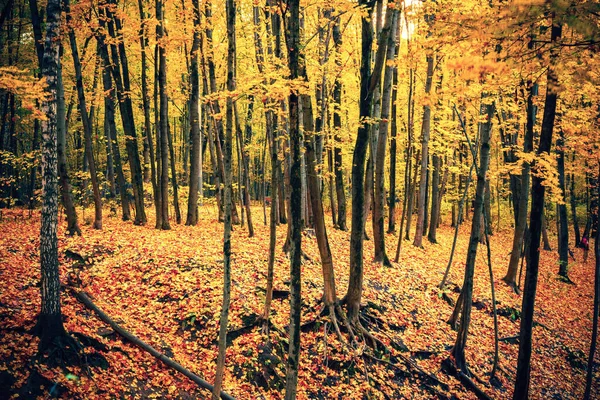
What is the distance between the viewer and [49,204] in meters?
5.84

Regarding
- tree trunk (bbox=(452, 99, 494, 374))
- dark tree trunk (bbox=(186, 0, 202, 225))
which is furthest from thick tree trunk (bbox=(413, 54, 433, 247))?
dark tree trunk (bbox=(186, 0, 202, 225))

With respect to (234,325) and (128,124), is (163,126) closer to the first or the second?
(128,124)

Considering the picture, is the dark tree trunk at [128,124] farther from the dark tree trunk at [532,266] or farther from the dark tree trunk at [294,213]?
the dark tree trunk at [532,266]

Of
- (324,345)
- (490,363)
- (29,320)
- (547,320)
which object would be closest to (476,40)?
(324,345)

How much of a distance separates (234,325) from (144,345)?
6.80 ft

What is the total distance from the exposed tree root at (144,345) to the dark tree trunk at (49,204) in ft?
4.42

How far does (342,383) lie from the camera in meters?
7.79

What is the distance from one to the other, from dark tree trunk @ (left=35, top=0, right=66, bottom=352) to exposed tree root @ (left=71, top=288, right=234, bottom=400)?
1.35m

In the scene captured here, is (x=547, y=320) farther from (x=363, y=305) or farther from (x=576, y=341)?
(x=363, y=305)

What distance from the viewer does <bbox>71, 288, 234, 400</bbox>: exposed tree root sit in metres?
6.75

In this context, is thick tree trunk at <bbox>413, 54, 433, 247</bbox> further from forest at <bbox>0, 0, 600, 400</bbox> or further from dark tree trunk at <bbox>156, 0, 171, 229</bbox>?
dark tree trunk at <bbox>156, 0, 171, 229</bbox>

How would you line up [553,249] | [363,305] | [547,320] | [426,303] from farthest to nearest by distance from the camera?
[553,249], [547,320], [426,303], [363,305]

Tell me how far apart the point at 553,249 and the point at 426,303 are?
17.2 meters

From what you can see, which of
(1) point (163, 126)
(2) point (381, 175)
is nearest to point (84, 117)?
(1) point (163, 126)
